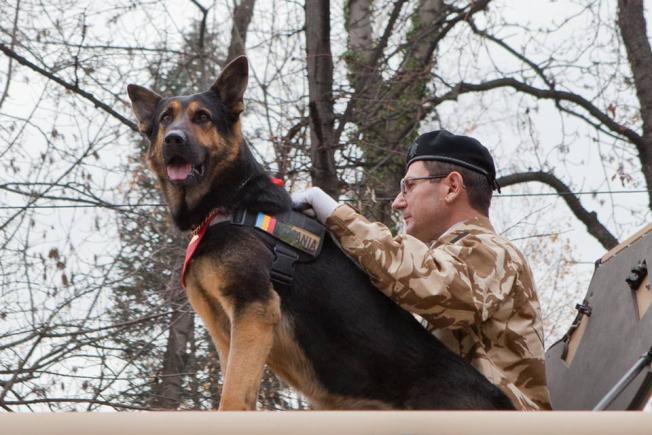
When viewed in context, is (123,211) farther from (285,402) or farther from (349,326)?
(349,326)

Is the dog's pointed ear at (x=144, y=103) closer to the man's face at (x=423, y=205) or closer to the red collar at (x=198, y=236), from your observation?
the red collar at (x=198, y=236)

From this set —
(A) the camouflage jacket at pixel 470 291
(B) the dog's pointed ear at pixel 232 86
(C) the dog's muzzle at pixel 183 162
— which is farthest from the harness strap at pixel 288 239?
(B) the dog's pointed ear at pixel 232 86

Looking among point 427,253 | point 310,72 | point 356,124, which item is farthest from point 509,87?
point 427,253

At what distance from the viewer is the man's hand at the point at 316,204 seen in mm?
3623

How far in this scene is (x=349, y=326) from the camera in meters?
3.55

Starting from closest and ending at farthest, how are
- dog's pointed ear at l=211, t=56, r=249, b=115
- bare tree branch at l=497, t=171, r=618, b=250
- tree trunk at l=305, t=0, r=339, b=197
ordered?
dog's pointed ear at l=211, t=56, r=249, b=115
tree trunk at l=305, t=0, r=339, b=197
bare tree branch at l=497, t=171, r=618, b=250

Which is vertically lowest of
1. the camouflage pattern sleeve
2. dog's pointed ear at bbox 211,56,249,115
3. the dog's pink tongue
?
the camouflage pattern sleeve

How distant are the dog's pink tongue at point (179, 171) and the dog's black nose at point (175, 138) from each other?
0.15 m

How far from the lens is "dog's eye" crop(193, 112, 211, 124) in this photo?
399 cm

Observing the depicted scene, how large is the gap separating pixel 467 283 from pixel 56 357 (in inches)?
174

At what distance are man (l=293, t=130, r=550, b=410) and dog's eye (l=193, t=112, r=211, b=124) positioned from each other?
59 cm

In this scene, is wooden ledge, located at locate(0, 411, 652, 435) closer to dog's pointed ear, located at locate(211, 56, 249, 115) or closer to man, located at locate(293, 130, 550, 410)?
man, located at locate(293, 130, 550, 410)

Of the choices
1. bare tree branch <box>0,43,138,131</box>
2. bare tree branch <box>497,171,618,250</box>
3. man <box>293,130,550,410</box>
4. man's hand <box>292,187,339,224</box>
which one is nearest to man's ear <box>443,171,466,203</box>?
man <box>293,130,550,410</box>

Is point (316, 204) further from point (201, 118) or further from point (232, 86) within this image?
point (232, 86)
